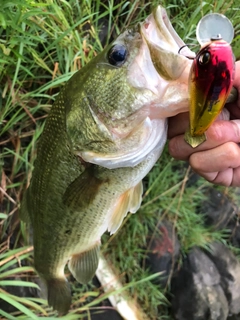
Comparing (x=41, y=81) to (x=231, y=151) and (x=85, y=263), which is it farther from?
(x=231, y=151)

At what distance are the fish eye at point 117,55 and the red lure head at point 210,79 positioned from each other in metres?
0.26

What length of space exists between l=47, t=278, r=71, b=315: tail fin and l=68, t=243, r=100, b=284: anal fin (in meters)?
0.13

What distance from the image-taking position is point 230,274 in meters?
3.08

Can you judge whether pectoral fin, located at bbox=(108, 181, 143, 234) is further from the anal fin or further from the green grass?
the green grass

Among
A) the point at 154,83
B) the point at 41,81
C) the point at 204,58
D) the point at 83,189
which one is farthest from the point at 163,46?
the point at 41,81

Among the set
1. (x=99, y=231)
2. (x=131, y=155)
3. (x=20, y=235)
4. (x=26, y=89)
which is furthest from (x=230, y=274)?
(x=131, y=155)

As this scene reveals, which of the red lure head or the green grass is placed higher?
the red lure head

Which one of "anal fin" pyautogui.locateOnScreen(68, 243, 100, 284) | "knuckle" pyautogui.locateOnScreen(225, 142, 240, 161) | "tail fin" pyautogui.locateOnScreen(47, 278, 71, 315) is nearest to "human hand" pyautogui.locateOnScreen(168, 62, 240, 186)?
"knuckle" pyautogui.locateOnScreen(225, 142, 240, 161)

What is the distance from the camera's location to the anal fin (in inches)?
68.0

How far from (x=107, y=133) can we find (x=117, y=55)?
22 cm

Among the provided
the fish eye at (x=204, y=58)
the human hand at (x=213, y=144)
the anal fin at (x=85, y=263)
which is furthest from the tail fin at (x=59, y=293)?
the fish eye at (x=204, y=58)

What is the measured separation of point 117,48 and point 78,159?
0.39 m

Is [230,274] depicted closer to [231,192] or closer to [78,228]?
[231,192]

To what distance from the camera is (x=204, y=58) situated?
0.87 meters
